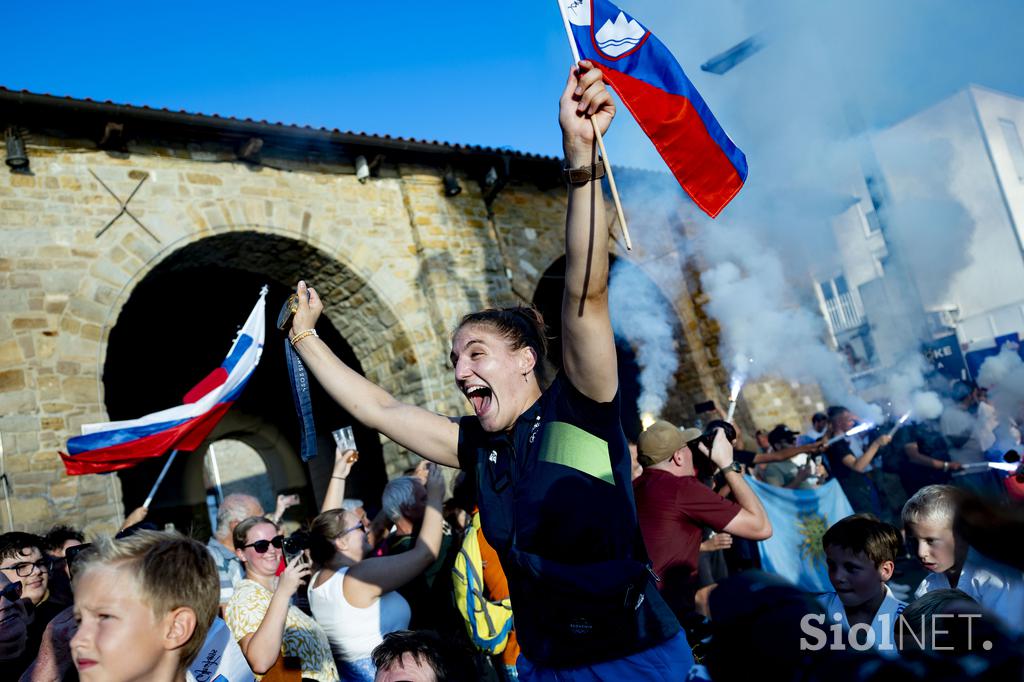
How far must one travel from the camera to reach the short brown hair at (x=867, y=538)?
2.66 metres

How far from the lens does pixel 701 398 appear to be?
39.7 ft

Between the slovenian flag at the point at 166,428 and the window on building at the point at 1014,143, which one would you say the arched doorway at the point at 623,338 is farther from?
the window on building at the point at 1014,143

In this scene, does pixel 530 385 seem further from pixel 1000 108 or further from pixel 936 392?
pixel 1000 108

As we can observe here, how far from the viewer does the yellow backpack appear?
354 centimetres

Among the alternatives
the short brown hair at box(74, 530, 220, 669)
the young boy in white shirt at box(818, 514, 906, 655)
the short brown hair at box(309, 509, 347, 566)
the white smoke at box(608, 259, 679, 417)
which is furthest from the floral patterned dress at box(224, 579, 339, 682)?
the white smoke at box(608, 259, 679, 417)

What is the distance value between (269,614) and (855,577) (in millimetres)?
2193

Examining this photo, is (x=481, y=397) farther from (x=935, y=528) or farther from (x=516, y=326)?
(x=935, y=528)

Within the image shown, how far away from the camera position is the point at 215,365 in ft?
35.4

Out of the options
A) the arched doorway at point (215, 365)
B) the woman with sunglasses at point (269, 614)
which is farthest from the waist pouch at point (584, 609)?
the arched doorway at point (215, 365)

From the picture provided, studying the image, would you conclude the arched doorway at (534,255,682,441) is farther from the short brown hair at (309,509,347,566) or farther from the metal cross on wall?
the short brown hair at (309,509,347,566)

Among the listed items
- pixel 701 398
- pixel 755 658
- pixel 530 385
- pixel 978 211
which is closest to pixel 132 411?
pixel 701 398

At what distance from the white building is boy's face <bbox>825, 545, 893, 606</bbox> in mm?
7344

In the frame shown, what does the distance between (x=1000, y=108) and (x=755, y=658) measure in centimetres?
2134

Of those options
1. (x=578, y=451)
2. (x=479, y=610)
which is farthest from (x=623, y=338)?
(x=578, y=451)
